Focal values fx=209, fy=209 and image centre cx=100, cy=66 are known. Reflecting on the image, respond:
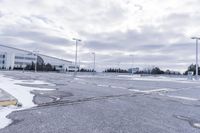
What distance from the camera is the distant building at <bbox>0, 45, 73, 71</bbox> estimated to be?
12275 centimetres

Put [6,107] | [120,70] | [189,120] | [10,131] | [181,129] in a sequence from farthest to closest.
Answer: [120,70]
[6,107]
[189,120]
[181,129]
[10,131]

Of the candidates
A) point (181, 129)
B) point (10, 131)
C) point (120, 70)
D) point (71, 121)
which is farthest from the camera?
point (120, 70)

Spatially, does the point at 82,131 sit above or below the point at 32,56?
below

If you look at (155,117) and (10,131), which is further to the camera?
(155,117)

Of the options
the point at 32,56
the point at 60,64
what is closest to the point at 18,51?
the point at 32,56

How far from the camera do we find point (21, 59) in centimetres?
13012

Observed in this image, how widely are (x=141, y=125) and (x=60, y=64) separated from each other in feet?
466

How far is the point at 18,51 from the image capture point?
13212 centimetres

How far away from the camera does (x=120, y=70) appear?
420 ft

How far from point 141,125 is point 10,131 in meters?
3.18

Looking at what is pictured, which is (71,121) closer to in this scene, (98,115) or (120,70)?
(98,115)

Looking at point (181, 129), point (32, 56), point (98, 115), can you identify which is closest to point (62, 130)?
point (98, 115)

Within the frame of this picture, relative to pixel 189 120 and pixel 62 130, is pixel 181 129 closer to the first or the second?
pixel 189 120

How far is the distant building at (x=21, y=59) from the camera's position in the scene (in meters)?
123
